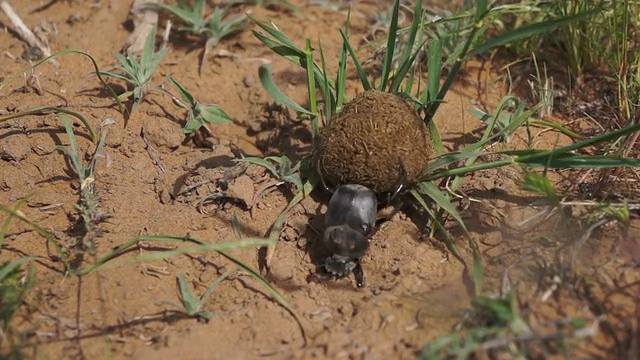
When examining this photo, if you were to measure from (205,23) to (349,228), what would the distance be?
7.03 feet

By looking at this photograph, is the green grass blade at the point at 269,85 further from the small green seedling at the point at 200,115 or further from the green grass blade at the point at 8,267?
the green grass blade at the point at 8,267

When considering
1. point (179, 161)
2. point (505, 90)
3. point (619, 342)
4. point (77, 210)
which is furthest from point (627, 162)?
point (77, 210)

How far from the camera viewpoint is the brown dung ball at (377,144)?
10.6 feet

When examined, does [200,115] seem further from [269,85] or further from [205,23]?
[205,23]

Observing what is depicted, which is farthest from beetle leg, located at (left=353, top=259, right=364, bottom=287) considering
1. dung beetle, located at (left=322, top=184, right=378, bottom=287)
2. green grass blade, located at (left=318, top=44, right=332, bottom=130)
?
green grass blade, located at (left=318, top=44, right=332, bottom=130)

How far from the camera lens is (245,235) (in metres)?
3.35

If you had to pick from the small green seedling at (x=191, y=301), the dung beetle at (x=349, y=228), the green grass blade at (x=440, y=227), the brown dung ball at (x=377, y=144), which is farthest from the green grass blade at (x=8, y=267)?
the green grass blade at (x=440, y=227)

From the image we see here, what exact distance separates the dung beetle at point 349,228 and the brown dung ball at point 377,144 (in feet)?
0.32

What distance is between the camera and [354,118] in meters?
3.30

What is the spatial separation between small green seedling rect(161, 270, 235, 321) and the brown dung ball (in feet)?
2.80

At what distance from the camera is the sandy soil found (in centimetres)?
269

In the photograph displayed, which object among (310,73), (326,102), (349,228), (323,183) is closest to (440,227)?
(349,228)

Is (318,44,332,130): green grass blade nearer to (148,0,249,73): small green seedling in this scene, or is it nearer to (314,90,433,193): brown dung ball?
(314,90,433,193): brown dung ball

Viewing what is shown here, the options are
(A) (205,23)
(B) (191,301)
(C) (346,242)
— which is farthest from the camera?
(A) (205,23)
